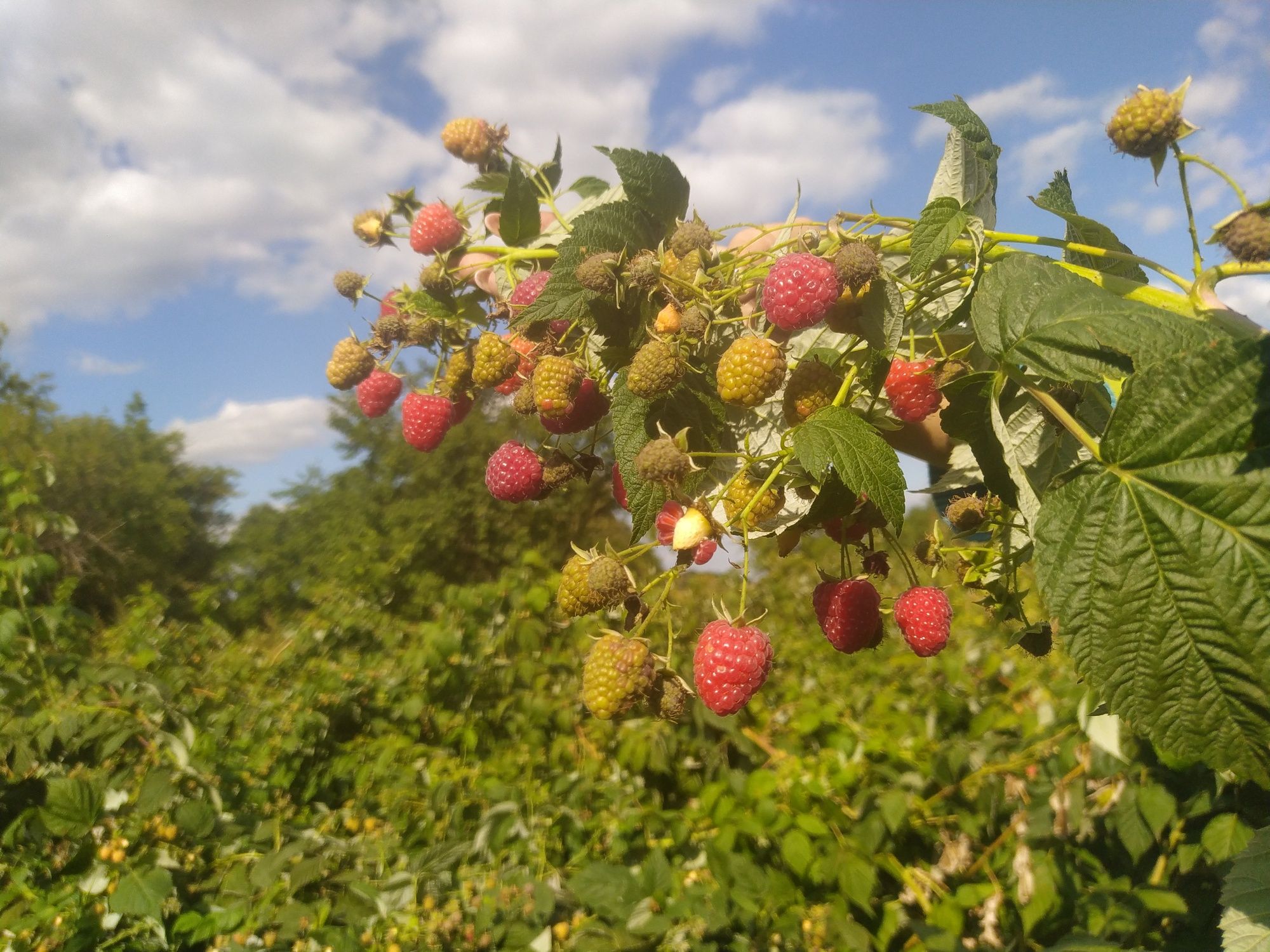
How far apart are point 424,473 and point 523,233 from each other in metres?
13.9

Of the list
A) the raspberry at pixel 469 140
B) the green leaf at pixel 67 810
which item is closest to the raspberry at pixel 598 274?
the raspberry at pixel 469 140

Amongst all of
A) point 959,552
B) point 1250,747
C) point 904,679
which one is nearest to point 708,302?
point 959,552

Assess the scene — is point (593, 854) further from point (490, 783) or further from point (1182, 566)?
point (1182, 566)

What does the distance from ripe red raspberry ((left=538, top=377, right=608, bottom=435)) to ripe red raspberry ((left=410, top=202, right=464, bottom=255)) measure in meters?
0.37

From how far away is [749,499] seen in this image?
67 centimetres

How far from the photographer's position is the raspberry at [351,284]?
1.03 meters

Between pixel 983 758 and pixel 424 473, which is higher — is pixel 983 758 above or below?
below

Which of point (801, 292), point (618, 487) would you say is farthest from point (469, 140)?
point (801, 292)

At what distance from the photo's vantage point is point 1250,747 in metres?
0.45

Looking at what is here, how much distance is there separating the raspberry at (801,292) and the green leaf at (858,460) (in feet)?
0.33

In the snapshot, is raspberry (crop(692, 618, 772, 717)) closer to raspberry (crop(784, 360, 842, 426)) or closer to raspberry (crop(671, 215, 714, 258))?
raspberry (crop(784, 360, 842, 426))

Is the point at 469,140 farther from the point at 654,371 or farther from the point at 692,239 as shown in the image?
the point at 654,371

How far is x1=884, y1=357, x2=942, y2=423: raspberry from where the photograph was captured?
66 cm

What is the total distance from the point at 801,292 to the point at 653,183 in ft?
0.75
